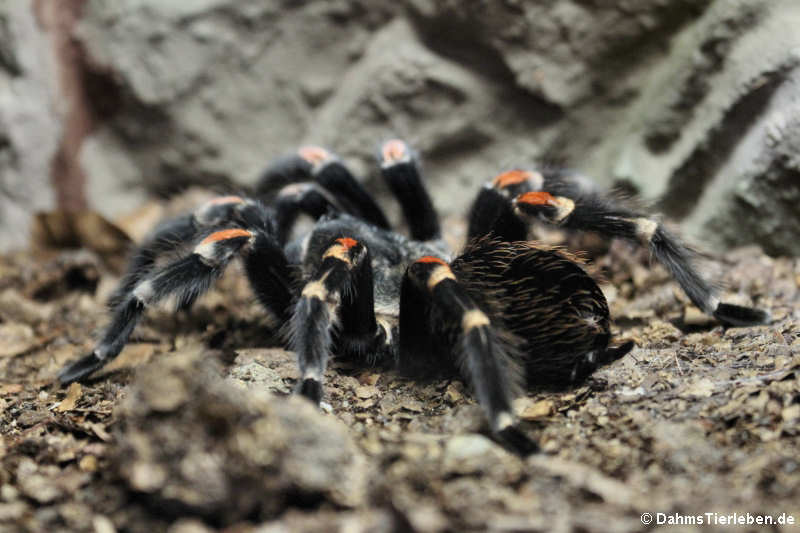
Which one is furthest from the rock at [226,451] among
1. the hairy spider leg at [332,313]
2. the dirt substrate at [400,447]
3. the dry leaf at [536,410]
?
the dry leaf at [536,410]

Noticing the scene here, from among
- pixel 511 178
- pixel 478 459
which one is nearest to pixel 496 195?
pixel 511 178

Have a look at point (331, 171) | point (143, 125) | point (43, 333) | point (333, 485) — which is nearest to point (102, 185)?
point (143, 125)

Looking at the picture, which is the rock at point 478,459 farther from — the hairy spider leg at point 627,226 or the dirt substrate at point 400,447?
the hairy spider leg at point 627,226

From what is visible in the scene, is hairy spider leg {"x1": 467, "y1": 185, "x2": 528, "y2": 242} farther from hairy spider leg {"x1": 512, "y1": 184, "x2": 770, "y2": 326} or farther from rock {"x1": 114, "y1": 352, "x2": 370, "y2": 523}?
rock {"x1": 114, "y1": 352, "x2": 370, "y2": 523}

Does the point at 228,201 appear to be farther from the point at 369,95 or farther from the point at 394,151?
the point at 369,95

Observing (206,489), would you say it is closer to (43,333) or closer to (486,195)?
(486,195)
